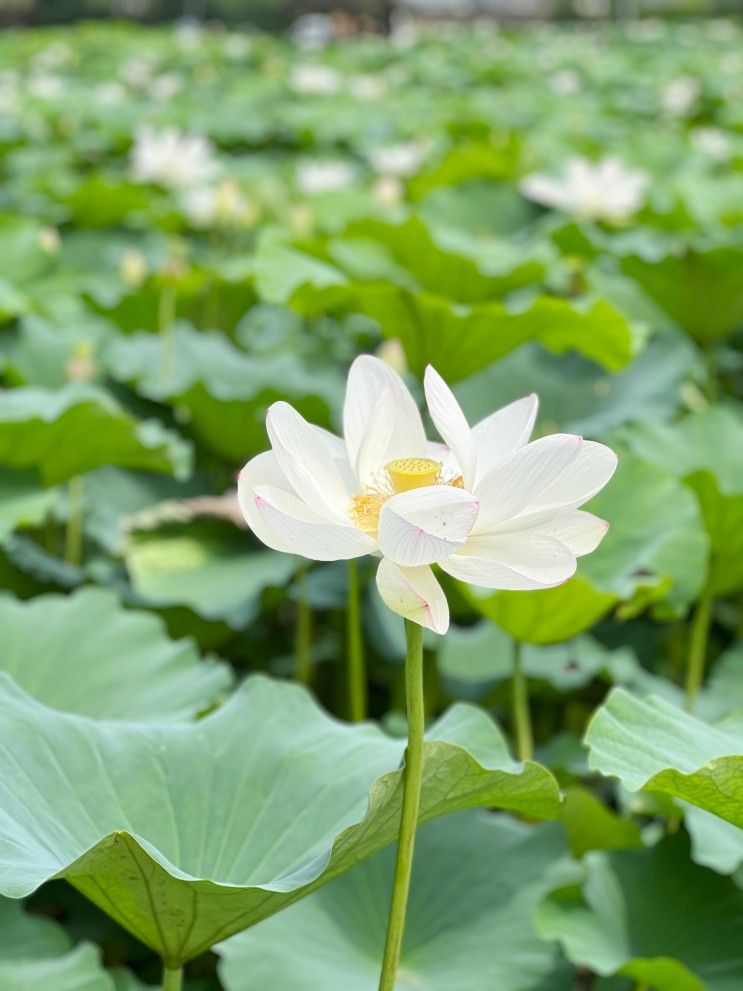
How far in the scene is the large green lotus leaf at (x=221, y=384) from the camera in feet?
5.91

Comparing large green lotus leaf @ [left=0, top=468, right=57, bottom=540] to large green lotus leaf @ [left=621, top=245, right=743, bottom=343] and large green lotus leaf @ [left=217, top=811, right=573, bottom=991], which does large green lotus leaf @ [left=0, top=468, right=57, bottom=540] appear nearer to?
large green lotus leaf @ [left=217, top=811, right=573, bottom=991]

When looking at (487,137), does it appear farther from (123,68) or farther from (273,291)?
(123,68)

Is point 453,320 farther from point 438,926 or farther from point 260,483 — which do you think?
point 260,483

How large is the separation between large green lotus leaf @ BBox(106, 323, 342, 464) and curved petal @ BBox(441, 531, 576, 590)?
3.41 ft

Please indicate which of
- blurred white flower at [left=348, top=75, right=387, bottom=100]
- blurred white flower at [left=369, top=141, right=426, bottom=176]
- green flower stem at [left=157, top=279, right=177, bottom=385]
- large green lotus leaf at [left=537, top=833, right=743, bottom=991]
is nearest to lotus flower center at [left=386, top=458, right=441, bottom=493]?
large green lotus leaf at [left=537, top=833, right=743, bottom=991]

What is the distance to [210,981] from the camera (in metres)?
1.28

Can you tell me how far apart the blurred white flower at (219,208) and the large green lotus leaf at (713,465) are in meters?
1.45

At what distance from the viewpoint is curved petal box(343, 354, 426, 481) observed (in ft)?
2.72

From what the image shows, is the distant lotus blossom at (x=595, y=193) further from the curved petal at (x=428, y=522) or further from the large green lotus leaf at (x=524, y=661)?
the curved petal at (x=428, y=522)

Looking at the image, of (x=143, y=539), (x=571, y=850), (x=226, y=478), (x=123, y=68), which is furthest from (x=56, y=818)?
(x=123, y=68)

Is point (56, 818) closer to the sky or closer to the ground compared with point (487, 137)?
closer to the sky

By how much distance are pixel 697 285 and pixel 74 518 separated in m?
1.00

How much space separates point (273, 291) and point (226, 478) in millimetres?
373

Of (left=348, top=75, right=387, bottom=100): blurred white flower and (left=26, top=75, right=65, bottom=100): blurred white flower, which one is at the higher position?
(left=26, top=75, right=65, bottom=100): blurred white flower
